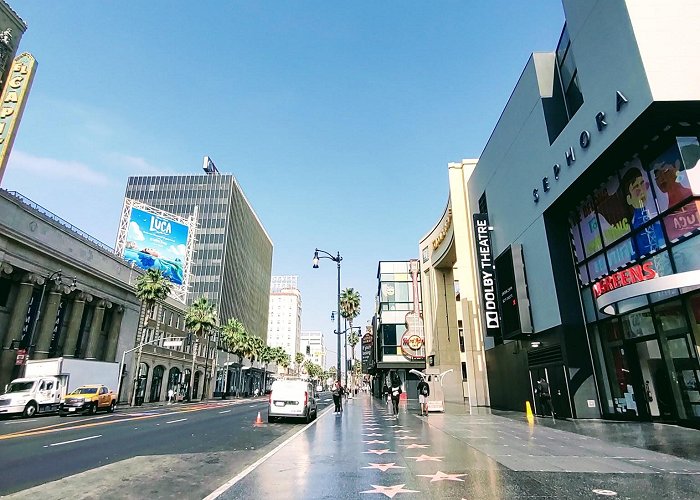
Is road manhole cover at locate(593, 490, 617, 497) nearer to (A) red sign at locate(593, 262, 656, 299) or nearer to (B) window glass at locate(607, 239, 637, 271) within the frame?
(A) red sign at locate(593, 262, 656, 299)

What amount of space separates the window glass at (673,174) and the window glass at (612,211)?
6.08 ft

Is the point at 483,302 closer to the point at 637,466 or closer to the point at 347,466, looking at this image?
the point at 637,466

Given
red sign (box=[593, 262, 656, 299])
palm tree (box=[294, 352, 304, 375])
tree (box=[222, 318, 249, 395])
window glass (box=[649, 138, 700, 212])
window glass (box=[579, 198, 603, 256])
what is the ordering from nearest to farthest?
1. window glass (box=[649, 138, 700, 212])
2. red sign (box=[593, 262, 656, 299])
3. window glass (box=[579, 198, 603, 256])
4. tree (box=[222, 318, 249, 395])
5. palm tree (box=[294, 352, 304, 375])

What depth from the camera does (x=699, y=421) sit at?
13.4 m

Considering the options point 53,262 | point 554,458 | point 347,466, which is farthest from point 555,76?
point 53,262

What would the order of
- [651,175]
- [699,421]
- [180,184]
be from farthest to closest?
[180,184] < [651,175] < [699,421]

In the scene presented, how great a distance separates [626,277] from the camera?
52.0 feet

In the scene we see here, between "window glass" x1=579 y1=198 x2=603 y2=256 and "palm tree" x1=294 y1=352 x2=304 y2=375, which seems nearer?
"window glass" x1=579 y1=198 x2=603 y2=256

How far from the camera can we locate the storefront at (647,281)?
1333cm

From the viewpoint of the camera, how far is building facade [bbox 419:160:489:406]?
107 ft

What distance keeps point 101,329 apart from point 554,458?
4974 centimetres

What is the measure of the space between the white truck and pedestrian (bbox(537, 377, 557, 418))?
31.0 meters

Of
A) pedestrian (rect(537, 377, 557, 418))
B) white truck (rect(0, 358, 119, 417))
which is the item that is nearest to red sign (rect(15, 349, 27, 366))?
white truck (rect(0, 358, 119, 417))

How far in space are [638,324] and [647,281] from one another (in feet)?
15.6
